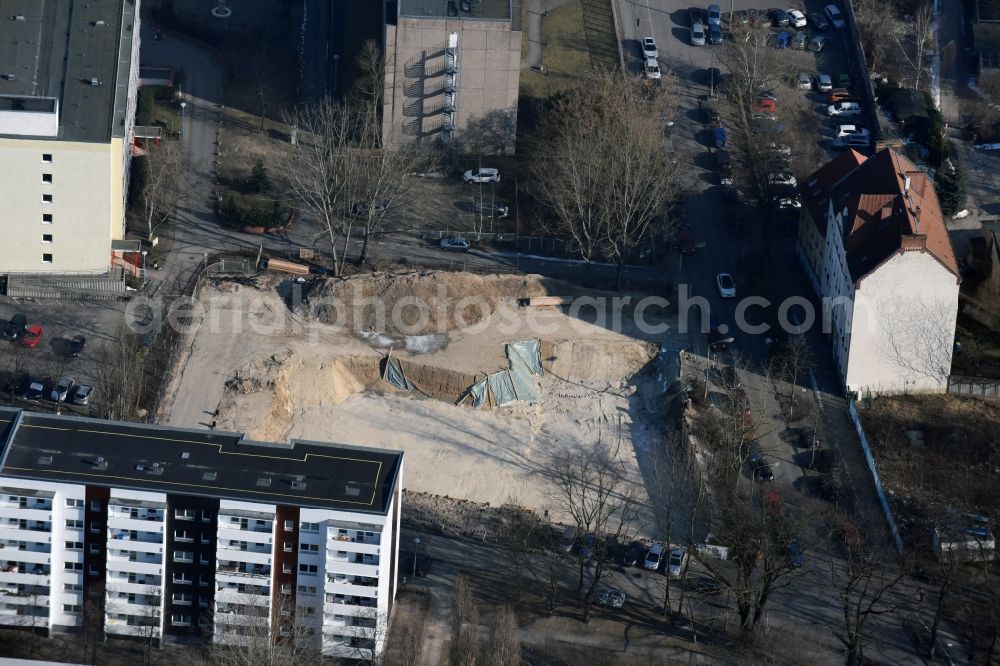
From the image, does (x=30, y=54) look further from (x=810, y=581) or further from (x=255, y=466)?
(x=810, y=581)

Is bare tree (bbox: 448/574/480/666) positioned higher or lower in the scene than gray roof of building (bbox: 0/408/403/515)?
lower

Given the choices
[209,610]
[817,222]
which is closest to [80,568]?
[209,610]

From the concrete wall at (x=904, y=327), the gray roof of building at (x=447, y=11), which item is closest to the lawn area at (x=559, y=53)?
the gray roof of building at (x=447, y=11)

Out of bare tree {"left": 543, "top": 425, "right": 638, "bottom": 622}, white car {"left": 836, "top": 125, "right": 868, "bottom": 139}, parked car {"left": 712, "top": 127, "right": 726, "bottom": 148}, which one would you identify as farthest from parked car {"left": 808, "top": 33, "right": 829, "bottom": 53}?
bare tree {"left": 543, "top": 425, "right": 638, "bottom": 622}

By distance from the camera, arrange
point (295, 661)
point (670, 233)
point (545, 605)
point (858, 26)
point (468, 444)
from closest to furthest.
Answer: point (295, 661) → point (545, 605) → point (468, 444) → point (670, 233) → point (858, 26)

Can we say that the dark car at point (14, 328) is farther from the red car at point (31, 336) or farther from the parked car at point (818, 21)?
the parked car at point (818, 21)

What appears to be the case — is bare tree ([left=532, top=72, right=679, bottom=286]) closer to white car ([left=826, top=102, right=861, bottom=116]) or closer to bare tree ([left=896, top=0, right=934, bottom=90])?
white car ([left=826, top=102, right=861, bottom=116])

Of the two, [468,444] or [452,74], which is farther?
[452,74]
